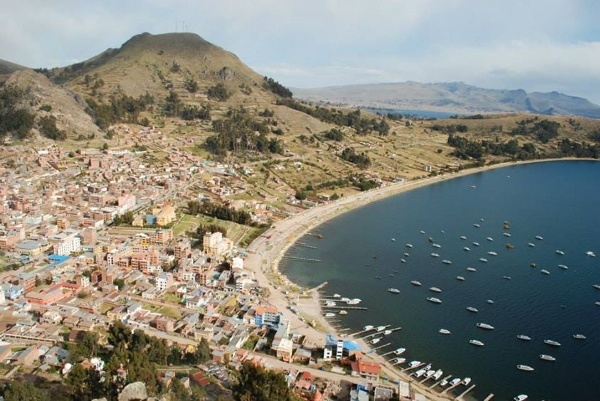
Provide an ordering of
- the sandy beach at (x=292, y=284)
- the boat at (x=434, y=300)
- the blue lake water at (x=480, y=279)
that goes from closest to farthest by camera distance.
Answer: the blue lake water at (x=480, y=279)
the sandy beach at (x=292, y=284)
the boat at (x=434, y=300)

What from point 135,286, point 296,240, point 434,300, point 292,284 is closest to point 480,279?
point 434,300

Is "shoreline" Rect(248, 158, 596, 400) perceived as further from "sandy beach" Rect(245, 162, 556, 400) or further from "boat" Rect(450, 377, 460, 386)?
"boat" Rect(450, 377, 460, 386)

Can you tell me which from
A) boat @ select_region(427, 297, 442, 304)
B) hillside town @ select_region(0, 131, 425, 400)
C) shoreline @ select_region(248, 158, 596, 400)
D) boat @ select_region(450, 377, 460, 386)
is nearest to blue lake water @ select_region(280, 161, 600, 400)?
boat @ select_region(427, 297, 442, 304)

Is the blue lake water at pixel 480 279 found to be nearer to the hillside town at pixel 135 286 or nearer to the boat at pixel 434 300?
the boat at pixel 434 300

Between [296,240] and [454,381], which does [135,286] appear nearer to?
[296,240]

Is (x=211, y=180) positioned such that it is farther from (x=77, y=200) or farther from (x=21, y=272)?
(x=21, y=272)

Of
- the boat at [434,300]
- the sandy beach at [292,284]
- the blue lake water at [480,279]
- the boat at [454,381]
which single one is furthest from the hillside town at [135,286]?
the boat at [434,300]
